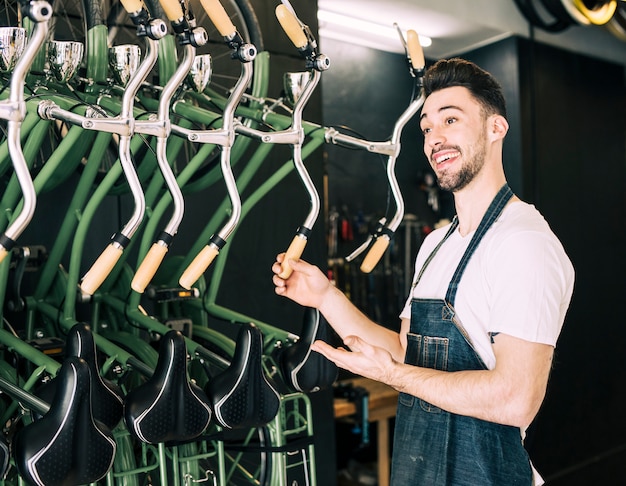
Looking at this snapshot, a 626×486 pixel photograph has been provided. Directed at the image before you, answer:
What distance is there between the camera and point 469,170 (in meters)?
2.07

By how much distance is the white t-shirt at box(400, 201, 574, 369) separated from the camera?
178cm

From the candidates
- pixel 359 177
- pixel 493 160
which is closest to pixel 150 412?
pixel 493 160

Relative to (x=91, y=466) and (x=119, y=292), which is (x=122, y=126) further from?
(x=119, y=292)

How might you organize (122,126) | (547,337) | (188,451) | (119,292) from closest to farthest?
(122,126)
(547,337)
(188,451)
(119,292)

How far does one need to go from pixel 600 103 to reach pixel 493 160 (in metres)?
3.90

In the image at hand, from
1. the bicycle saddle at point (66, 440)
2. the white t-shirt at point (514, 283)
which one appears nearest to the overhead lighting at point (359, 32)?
the white t-shirt at point (514, 283)

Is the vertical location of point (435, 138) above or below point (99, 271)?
above

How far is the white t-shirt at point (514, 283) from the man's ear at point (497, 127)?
21cm

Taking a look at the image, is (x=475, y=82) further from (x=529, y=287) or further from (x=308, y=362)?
(x=308, y=362)

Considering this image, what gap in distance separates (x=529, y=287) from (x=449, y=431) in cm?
45

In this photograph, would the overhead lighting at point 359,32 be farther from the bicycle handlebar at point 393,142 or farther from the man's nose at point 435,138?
the man's nose at point 435,138

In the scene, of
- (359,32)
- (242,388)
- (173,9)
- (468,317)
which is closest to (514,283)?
(468,317)

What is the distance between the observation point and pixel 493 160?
6.95ft

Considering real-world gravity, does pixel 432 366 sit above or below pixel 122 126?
below
